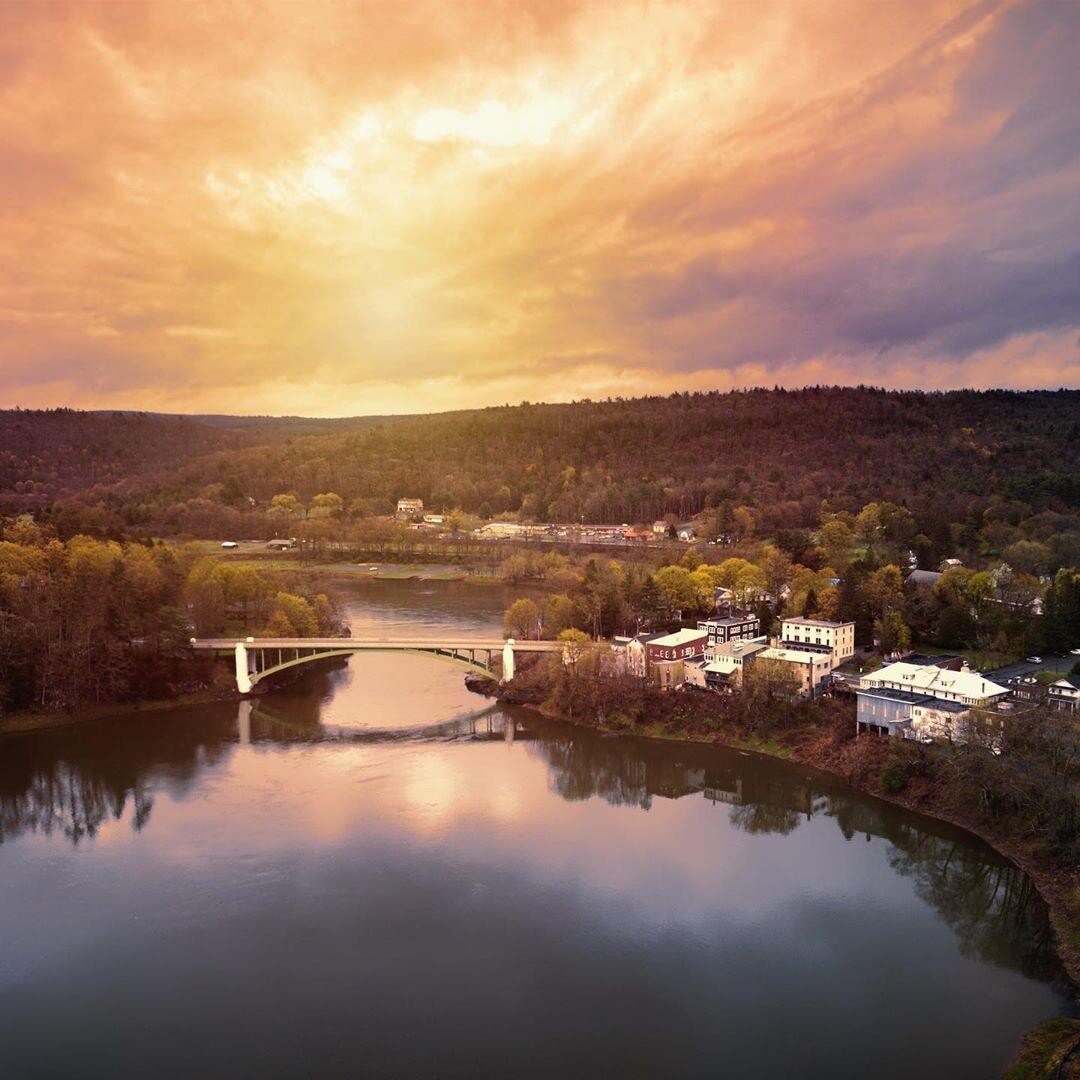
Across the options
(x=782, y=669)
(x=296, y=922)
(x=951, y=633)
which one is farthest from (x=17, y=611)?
(x=951, y=633)

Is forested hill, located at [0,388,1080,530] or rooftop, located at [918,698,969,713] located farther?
forested hill, located at [0,388,1080,530]

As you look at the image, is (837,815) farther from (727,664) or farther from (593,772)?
(727,664)

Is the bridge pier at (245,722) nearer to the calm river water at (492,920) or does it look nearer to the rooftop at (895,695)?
the calm river water at (492,920)

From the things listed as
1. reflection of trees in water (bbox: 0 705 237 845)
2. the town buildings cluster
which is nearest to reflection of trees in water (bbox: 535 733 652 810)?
the town buildings cluster

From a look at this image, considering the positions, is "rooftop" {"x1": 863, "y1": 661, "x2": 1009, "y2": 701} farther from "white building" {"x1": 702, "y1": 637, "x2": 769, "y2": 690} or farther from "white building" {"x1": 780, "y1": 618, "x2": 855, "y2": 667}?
"white building" {"x1": 702, "y1": 637, "x2": 769, "y2": 690}

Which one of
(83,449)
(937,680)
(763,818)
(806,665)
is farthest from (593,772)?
(83,449)

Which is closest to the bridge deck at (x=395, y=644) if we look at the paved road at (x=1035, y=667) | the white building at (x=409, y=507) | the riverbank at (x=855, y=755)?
the riverbank at (x=855, y=755)
